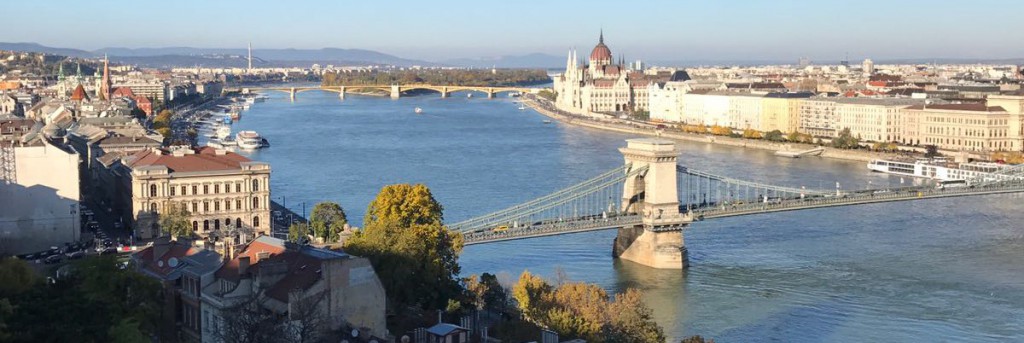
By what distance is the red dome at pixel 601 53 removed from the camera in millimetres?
56656

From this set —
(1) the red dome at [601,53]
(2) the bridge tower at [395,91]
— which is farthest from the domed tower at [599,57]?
(2) the bridge tower at [395,91]

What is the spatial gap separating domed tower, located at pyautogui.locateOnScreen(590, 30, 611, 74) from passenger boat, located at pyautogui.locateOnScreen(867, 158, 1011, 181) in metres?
30.4

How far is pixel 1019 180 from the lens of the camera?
1856 centimetres

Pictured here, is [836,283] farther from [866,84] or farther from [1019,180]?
[866,84]

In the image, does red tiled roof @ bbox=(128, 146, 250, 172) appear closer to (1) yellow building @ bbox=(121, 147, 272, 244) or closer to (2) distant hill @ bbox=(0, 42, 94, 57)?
(1) yellow building @ bbox=(121, 147, 272, 244)

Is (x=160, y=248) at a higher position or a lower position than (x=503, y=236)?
higher

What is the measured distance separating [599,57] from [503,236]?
43.9 metres

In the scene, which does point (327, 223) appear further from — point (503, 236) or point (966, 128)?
point (966, 128)

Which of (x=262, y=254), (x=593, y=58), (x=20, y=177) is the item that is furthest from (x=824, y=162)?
(x=593, y=58)

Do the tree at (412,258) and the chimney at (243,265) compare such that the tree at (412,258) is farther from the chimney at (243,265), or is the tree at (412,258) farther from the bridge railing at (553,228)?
the bridge railing at (553,228)

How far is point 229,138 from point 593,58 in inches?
1066

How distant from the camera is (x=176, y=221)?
12922mm

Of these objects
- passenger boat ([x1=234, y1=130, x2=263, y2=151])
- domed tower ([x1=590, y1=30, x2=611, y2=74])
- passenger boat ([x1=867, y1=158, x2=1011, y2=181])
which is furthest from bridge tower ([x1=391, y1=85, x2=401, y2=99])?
passenger boat ([x1=867, y1=158, x2=1011, y2=181])

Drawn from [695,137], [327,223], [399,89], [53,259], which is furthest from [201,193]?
[399,89]
